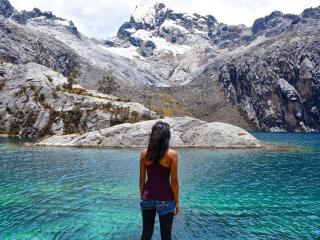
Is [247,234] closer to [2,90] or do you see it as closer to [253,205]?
[253,205]

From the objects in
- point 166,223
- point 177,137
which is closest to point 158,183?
point 166,223

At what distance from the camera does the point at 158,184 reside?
12.5 metres

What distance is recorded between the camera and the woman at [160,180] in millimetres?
12352

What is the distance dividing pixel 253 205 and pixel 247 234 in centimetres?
857

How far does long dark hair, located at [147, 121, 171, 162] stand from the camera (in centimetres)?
1230

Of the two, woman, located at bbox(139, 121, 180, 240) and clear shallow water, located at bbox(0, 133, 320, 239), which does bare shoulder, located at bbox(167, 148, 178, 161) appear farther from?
clear shallow water, located at bbox(0, 133, 320, 239)

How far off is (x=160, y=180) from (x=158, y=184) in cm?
14

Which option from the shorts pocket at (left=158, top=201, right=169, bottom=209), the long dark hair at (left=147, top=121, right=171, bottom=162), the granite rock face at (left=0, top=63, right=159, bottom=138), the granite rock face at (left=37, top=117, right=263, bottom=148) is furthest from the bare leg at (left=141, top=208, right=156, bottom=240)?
the granite rock face at (left=0, top=63, right=159, bottom=138)

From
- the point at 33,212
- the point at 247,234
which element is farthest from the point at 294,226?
the point at 33,212

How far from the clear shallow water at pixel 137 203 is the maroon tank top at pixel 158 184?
10.3m

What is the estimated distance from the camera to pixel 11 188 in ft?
123

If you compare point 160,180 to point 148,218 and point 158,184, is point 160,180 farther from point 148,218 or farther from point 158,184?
point 148,218

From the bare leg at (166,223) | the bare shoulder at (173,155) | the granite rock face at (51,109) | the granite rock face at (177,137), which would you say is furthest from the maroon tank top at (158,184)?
the granite rock face at (51,109)

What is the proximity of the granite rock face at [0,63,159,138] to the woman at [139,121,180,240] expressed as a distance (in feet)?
392
